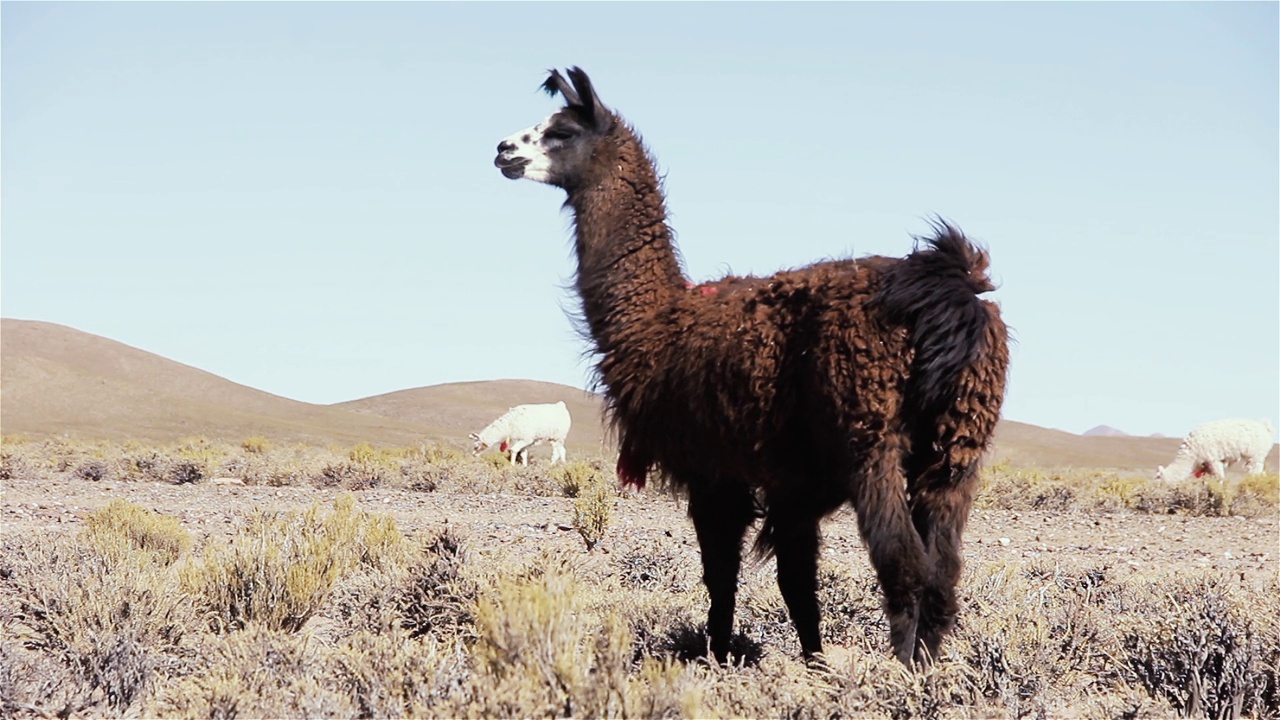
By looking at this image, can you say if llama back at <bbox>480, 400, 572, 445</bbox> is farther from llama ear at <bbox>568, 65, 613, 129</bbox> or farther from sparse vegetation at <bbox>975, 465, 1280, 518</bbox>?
llama ear at <bbox>568, 65, 613, 129</bbox>

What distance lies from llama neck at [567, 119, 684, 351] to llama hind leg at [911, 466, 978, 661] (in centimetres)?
160

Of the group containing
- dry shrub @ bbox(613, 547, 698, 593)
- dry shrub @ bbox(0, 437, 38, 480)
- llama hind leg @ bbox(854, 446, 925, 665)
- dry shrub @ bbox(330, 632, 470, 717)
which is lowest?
dry shrub @ bbox(0, 437, 38, 480)

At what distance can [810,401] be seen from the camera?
5383mm

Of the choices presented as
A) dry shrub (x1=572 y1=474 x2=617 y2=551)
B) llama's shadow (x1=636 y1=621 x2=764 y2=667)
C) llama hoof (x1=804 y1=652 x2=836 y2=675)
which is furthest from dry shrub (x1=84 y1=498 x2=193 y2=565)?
llama hoof (x1=804 y1=652 x2=836 y2=675)

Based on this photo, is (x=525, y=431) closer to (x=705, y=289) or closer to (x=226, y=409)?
(x=705, y=289)

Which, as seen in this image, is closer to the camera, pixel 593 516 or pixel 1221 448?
pixel 593 516

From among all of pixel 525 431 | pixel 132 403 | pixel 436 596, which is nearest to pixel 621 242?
pixel 436 596

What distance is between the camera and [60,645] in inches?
259

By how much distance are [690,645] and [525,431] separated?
29.1 meters

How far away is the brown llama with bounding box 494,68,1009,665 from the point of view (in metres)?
5.18

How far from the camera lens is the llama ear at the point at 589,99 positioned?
22.5 ft

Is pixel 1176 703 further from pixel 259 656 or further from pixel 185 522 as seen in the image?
pixel 185 522

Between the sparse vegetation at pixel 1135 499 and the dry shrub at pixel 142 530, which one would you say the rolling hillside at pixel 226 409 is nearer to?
the sparse vegetation at pixel 1135 499

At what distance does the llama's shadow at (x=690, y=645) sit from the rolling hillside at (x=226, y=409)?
144 ft
